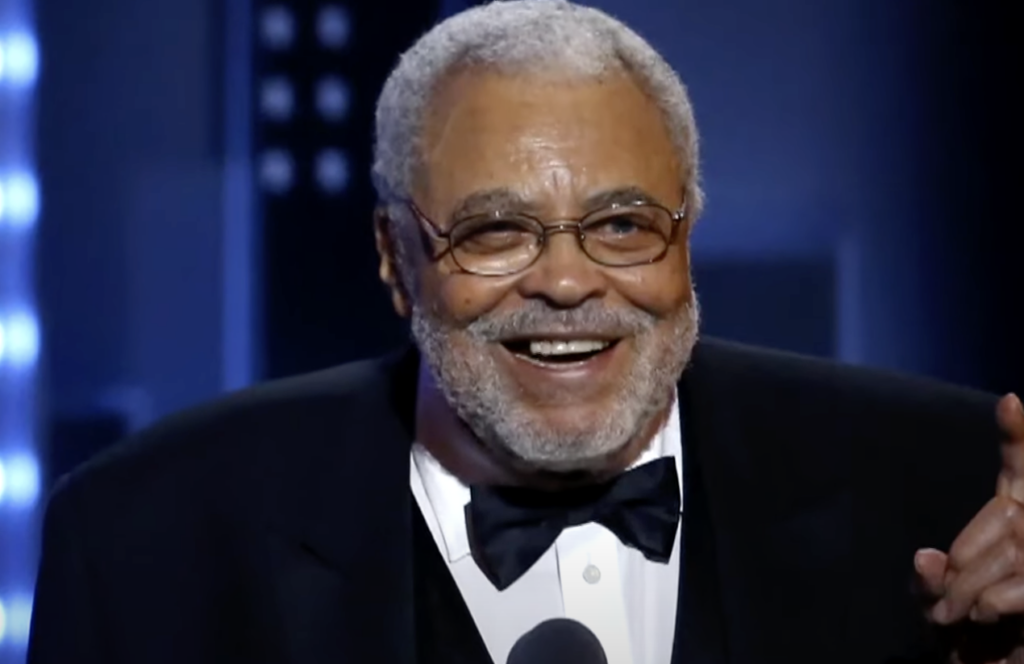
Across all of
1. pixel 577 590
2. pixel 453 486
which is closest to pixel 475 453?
pixel 453 486

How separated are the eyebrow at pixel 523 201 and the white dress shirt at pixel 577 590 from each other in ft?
1.07

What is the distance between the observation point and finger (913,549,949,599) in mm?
1355

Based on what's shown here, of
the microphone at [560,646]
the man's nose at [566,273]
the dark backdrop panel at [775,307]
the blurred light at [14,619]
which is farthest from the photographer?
the dark backdrop panel at [775,307]

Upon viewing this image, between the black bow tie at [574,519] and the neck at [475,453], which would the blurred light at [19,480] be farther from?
the black bow tie at [574,519]

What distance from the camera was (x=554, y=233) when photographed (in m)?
1.61

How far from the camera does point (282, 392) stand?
1939 mm

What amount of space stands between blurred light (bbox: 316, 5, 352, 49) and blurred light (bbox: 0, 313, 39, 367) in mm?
594

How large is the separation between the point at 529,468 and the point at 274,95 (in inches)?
35.3

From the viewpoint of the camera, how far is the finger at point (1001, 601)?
1315mm

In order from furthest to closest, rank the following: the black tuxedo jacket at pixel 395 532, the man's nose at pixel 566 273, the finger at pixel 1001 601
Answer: the black tuxedo jacket at pixel 395 532 < the man's nose at pixel 566 273 < the finger at pixel 1001 601

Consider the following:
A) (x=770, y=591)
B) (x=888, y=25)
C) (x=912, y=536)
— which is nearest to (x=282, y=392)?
(x=770, y=591)

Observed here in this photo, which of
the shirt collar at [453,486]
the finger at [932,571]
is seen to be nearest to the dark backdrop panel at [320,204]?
the shirt collar at [453,486]

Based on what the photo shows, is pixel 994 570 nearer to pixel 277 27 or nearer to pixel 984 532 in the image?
pixel 984 532

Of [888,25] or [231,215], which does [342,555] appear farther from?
[888,25]
